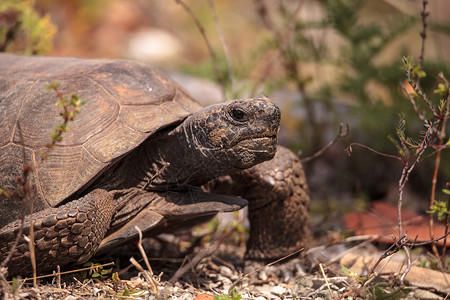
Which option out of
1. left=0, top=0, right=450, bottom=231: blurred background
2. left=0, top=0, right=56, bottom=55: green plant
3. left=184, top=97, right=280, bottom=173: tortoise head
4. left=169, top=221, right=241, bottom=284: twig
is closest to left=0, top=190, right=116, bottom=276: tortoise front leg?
left=169, top=221, right=241, bottom=284: twig

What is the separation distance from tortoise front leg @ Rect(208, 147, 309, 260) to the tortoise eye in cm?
60

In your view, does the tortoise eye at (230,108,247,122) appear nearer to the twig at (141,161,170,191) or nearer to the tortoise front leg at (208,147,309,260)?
the twig at (141,161,170,191)

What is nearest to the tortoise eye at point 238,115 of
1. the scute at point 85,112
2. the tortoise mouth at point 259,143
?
the tortoise mouth at point 259,143

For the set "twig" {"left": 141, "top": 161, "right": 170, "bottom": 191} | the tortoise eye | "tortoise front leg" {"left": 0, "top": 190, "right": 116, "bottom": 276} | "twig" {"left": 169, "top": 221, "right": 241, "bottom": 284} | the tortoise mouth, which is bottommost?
"twig" {"left": 169, "top": 221, "right": 241, "bottom": 284}

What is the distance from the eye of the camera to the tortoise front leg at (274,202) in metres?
3.08

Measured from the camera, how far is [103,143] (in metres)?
2.67

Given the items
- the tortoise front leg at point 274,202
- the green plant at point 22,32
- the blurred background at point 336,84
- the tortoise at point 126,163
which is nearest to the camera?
the tortoise at point 126,163

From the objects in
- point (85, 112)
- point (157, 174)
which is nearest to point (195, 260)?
point (157, 174)

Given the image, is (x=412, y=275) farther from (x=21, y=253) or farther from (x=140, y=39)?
(x=140, y=39)

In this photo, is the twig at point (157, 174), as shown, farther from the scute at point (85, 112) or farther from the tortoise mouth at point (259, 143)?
the tortoise mouth at point (259, 143)

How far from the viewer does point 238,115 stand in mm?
2537

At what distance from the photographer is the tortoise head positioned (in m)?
2.50

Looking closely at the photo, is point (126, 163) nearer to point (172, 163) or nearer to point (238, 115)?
point (172, 163)

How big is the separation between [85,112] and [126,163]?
38cm
